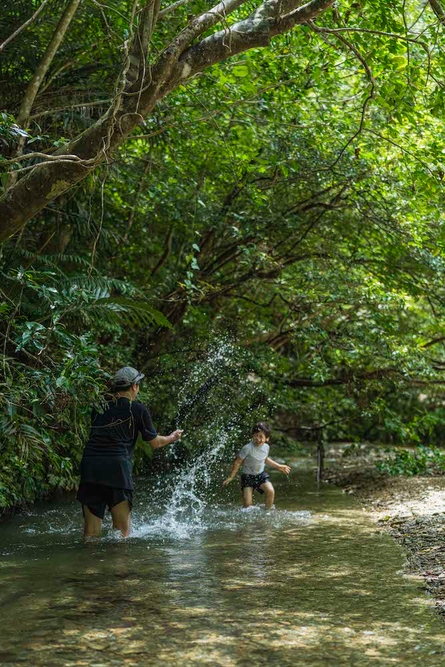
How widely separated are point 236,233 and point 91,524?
599cm

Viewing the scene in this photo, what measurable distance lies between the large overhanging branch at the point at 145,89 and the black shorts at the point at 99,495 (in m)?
2.68

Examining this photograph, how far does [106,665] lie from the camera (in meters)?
4.22

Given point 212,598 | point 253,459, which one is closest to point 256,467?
point 253,459

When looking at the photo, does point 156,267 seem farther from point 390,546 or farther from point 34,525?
point 390,546

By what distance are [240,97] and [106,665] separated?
8600 millimetres

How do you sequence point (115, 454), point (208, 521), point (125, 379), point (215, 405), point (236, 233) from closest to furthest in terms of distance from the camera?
point (115, 454)
point (125, 379)
point (208, 521)
point (236, 233)
point (215, 405)

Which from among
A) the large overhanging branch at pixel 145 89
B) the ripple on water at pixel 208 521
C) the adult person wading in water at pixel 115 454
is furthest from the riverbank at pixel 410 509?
the large overhanging branch at pixel 145 89

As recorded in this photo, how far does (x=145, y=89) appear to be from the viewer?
6.54 m

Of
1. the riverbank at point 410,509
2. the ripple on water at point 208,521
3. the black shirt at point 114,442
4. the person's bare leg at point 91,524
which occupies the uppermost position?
the black shirt at point 114,442

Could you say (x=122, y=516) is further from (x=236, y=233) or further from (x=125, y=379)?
(x=236, y=233)

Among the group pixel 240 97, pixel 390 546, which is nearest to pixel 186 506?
pixel 390 546

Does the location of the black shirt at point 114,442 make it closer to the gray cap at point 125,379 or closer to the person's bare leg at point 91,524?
the gray cap at point 125,379

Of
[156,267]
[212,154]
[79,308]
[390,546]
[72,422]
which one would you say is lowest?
[390,546]

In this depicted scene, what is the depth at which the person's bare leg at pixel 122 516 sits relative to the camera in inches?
313
